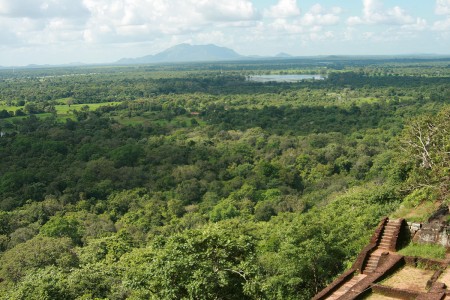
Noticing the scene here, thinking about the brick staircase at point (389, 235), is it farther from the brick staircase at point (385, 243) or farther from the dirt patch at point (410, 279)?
the dirt patch at point (410, 279)

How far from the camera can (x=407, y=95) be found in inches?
4109

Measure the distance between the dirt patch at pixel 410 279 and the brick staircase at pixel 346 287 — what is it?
0.80 metres

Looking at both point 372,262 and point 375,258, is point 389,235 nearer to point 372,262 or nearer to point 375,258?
point 375,258

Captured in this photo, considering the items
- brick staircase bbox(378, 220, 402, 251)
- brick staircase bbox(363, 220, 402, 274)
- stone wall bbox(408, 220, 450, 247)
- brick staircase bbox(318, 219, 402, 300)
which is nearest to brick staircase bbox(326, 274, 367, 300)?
brick staircase bbox(318, 219, 402, 300)

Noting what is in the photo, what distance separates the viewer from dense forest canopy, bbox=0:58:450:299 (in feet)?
51.2

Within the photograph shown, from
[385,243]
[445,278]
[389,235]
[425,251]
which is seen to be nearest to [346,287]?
[445,278]

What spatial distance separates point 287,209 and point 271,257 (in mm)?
21302

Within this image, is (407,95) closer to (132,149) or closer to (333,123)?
(333,123)

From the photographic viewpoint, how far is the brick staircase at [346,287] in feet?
42.1

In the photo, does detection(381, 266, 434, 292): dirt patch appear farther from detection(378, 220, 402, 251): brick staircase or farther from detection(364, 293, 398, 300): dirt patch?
detection(378, 220, 402, 251): brick staircase

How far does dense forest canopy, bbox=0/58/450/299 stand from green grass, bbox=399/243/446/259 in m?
2.09

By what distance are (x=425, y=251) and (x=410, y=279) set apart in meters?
1.75

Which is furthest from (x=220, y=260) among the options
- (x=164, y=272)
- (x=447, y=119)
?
(x=447, y=119)

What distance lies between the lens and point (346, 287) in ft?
44.2
